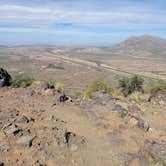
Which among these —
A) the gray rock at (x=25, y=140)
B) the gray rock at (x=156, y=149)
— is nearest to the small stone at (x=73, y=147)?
the gray rock at (x=25, y=140)

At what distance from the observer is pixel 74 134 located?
64.2 feet

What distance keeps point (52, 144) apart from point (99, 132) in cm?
383

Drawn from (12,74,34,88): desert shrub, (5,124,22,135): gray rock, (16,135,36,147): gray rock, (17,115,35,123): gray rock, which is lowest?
(12,74,34,88): desert shrub

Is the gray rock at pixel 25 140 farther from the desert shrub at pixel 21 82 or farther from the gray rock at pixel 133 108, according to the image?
the desert shrub at pixel 21 82

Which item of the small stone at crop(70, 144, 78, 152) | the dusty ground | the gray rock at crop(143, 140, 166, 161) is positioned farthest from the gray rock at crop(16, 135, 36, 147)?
the gray rock at crop(143, 140, 166, 161)

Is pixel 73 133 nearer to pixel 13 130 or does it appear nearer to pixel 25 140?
pixel 25 140

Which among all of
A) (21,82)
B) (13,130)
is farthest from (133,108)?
(21,82)

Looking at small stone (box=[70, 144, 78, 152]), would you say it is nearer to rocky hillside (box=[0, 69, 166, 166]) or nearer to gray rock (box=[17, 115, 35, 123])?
rocky hillside (box=[0, 69, 166, 166])

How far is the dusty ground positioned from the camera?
1736 centimetres

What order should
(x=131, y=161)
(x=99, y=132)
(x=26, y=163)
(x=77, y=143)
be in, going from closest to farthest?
(x=26, y=163) < (x=131, y=161) < (x=77, y=143) < (x=99, y=132)

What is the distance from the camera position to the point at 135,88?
204 feet

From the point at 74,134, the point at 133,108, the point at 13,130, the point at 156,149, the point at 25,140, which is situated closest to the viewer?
the point at 25,140

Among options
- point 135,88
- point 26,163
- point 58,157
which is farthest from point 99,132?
point 135,88

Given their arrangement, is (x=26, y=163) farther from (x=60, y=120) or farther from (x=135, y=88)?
(x=135, y=88)
